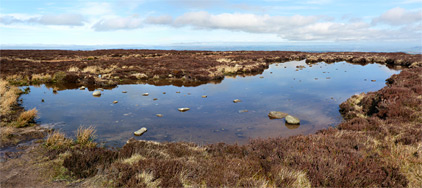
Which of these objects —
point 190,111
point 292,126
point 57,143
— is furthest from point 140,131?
point 292,126

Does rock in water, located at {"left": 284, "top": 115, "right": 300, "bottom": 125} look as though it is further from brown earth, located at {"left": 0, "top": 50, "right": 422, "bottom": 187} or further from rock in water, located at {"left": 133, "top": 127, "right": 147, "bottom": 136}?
rock in water, located at {"left": 133, "top": 127, "right": 147, "bottom": 136}

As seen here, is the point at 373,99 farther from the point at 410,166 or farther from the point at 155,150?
the point at 155,150

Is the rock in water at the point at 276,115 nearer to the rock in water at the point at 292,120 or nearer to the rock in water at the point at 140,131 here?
the rock in water at the point at 292,120

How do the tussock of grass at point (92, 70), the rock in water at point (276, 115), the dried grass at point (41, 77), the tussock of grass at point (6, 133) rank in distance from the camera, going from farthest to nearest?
the tussock of grass at point (92, 70) < the dried grass at point (41, 77) < the rock in water at point (276, 115) < the tussock of grass at point (6, 133)

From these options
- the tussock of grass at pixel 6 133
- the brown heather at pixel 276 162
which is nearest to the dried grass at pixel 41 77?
the tussock of grass at pixel 6 133

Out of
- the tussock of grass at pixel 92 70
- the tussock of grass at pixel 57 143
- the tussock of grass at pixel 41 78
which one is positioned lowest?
the tussock of grass at pixel 57 143

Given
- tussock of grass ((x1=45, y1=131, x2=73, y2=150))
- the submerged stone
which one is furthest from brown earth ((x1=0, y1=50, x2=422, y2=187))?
the submerged stone

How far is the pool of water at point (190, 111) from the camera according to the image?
8.38 m

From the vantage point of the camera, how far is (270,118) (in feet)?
33.4

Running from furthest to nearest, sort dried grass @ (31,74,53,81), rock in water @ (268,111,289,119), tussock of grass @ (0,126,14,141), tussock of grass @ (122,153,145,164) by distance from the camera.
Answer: dried grass @ (31,74,53,81), rock in water @ (268,111,289,119), tussock of grass @ (0,126,14,141), tussock of grass @ (122,153,145,164)

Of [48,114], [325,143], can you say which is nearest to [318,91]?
[325,143]

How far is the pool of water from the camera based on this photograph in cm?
838

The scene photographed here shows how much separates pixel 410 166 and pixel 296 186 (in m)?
2.96

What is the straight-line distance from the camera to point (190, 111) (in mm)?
11234
